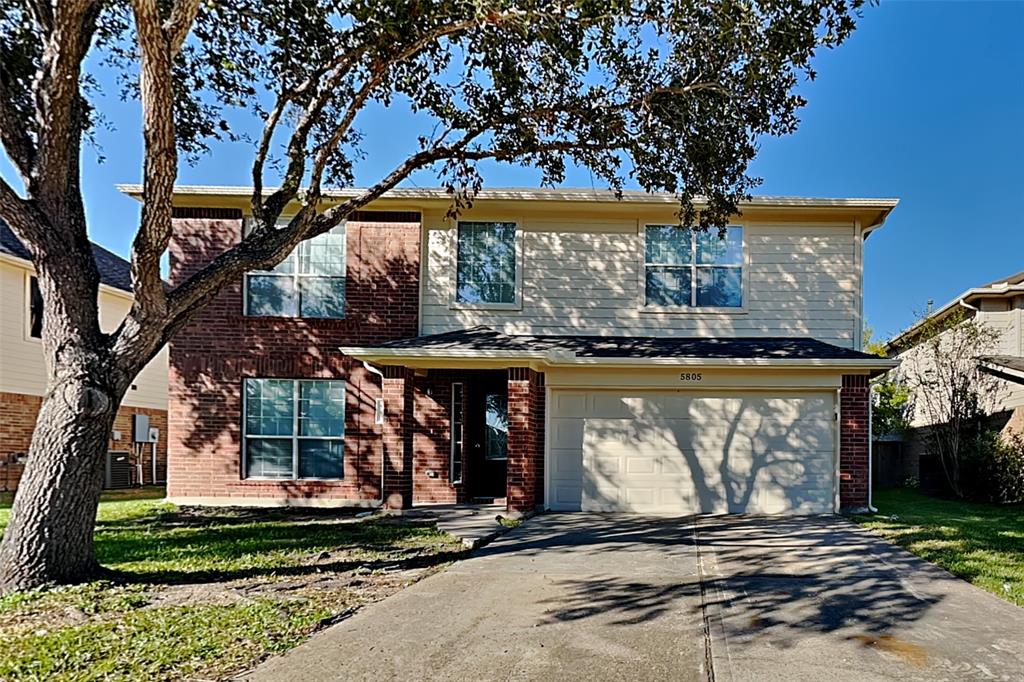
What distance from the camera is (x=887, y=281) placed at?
36844mm

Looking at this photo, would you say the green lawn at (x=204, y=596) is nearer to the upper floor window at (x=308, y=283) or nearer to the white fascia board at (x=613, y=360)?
the white fascia board at (x=613, y=360)

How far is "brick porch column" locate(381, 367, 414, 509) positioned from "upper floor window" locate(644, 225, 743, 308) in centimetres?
463

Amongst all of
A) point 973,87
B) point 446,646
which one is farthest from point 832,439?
Answer: point 973,87

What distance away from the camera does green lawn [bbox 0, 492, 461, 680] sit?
4949 millimetres

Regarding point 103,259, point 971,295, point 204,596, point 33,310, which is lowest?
point 204,596

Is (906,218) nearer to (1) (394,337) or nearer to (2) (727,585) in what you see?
(1) (394,337)

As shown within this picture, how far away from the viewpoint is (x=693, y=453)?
12648mm

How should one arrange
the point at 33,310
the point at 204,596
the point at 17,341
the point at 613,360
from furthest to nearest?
the point at 33,310
the point at 17,341
the point at 613,360
the point at 204,596

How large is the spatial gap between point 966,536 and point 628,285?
6.36 meters

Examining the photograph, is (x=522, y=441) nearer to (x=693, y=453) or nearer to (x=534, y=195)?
(x=693, y=453)

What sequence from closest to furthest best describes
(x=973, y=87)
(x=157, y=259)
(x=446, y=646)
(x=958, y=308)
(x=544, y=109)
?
(x=446, y=646), (x=157, y=259), (x=544, y=109), (x=958, y=308), (x=973, y=87)

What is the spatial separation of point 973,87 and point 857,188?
14175 millimetres

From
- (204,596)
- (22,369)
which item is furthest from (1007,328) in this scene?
(22,369)

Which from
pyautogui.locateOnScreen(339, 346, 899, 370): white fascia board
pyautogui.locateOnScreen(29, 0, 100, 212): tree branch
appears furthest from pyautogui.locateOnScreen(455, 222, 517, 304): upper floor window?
pyautogui.locateOnScreen(29, 0, 100, 212): tree branch
